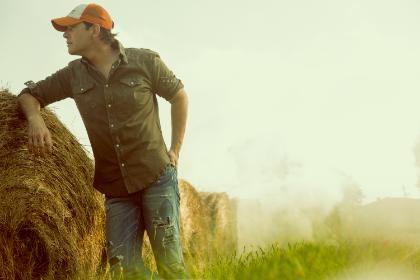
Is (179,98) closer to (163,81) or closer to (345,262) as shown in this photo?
(163,81)

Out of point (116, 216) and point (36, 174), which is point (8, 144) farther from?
point (116, 216)

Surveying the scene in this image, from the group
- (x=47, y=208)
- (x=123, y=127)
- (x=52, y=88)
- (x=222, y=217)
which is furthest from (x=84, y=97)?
(x=222, y=217)

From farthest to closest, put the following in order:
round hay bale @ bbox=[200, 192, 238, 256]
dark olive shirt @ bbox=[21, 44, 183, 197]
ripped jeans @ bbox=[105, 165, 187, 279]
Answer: round hay bale @ bbox=[200, 192, 238, 256]
dark olive shirt @ bbox=[21, 44, 183, 197]
ripped jeans @ bbox=[105, 165, 187, 279]

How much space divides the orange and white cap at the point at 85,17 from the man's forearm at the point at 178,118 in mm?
660

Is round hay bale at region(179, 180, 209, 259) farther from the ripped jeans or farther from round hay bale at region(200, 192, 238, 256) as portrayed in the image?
the ripped jeans

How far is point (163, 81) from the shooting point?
3.28 meters

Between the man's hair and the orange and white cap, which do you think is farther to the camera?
the man's hair

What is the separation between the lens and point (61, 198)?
3914 mm

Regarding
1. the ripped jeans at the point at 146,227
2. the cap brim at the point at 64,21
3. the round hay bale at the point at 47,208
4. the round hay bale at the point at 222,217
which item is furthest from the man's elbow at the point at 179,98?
the round hay bale at the point at 222,217

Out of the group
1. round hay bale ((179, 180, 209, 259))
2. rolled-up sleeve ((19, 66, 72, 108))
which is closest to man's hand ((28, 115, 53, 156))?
rolled-up sleeve ((19, 66, 72, 108))

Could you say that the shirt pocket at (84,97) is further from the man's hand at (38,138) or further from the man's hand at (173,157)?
the man's hand at (173,157)

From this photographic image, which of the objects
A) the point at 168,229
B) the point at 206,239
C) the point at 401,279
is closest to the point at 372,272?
the point at 401,279

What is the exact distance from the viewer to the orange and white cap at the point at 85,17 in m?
3.22

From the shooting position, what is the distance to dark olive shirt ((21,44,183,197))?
309 cm
